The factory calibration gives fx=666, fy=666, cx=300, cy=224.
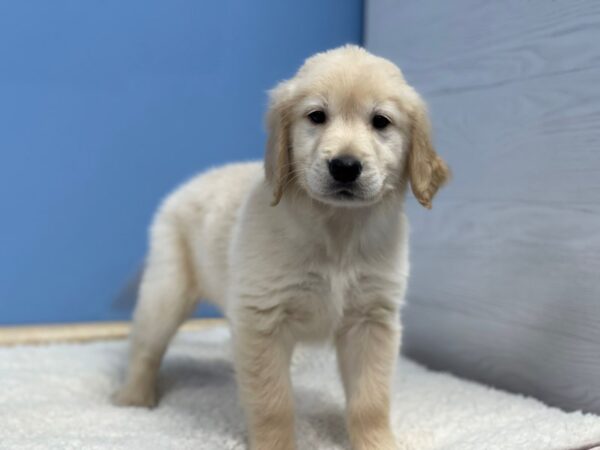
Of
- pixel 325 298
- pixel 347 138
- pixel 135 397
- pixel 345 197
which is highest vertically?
pixel 347 138

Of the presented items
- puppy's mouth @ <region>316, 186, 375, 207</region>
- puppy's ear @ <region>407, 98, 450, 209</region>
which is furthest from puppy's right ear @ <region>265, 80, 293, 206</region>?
puppy's ear @ <region>407, 98, 450, 209</region>

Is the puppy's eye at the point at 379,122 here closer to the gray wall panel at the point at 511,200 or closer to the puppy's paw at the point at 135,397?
the gray wall panel at the point at 511,200

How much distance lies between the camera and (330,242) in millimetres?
1444

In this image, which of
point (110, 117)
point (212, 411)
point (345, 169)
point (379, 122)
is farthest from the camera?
point (110, 117)

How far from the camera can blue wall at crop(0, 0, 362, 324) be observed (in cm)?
242

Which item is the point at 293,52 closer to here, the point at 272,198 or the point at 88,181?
the point at 88,181

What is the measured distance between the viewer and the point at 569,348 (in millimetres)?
1730

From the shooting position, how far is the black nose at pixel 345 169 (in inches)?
50.1

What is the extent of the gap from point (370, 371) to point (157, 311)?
681 mm

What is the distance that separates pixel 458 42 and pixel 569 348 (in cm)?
102

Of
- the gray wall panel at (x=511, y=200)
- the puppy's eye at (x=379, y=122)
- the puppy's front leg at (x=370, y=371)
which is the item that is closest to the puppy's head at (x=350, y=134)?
the puppy's eye at (x=379, y=122)

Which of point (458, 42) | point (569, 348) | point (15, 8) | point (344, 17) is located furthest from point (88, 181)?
point (569, 348)

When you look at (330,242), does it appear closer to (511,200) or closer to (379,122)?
(379,122)

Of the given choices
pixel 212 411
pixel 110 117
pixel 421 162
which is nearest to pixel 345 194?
pixel 421 162
